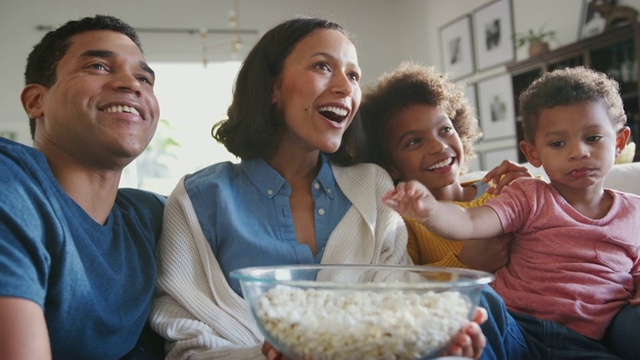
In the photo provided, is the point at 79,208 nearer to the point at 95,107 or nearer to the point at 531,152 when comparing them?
the point at 95,107

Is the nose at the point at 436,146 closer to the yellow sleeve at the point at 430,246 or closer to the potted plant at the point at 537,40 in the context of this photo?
the yellow sleeve at the point at 430,246

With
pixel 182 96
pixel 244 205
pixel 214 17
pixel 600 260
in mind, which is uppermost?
pixel 214 17

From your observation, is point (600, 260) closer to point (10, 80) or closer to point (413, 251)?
point (413, 251)

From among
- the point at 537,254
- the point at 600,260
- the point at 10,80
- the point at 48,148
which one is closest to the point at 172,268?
the point at 48,148

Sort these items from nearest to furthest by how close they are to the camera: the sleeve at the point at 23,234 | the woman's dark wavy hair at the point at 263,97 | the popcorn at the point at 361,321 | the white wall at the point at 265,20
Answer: the popcorn at the point at 361,321 → the sleeve at the point at 23,234 → the woman's dark wavy hair at the point at 263,97 → the white wall at the point at 265,20

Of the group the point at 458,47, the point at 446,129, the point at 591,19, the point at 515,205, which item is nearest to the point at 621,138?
the point at 515,205

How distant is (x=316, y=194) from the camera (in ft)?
4.58

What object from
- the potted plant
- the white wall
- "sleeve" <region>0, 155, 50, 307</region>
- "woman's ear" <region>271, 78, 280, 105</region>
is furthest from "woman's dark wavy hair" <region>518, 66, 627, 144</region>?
the white wall

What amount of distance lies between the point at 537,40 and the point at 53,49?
13.1 feet

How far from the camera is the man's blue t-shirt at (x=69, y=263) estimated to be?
91cm

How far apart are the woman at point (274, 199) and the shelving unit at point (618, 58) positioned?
2864 millimetres

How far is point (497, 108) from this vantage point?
5.22 meters

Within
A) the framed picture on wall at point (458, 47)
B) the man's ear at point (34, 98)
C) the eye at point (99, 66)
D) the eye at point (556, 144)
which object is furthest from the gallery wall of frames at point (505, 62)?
the man's ear at point (34, 98)

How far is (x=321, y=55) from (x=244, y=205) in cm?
38
